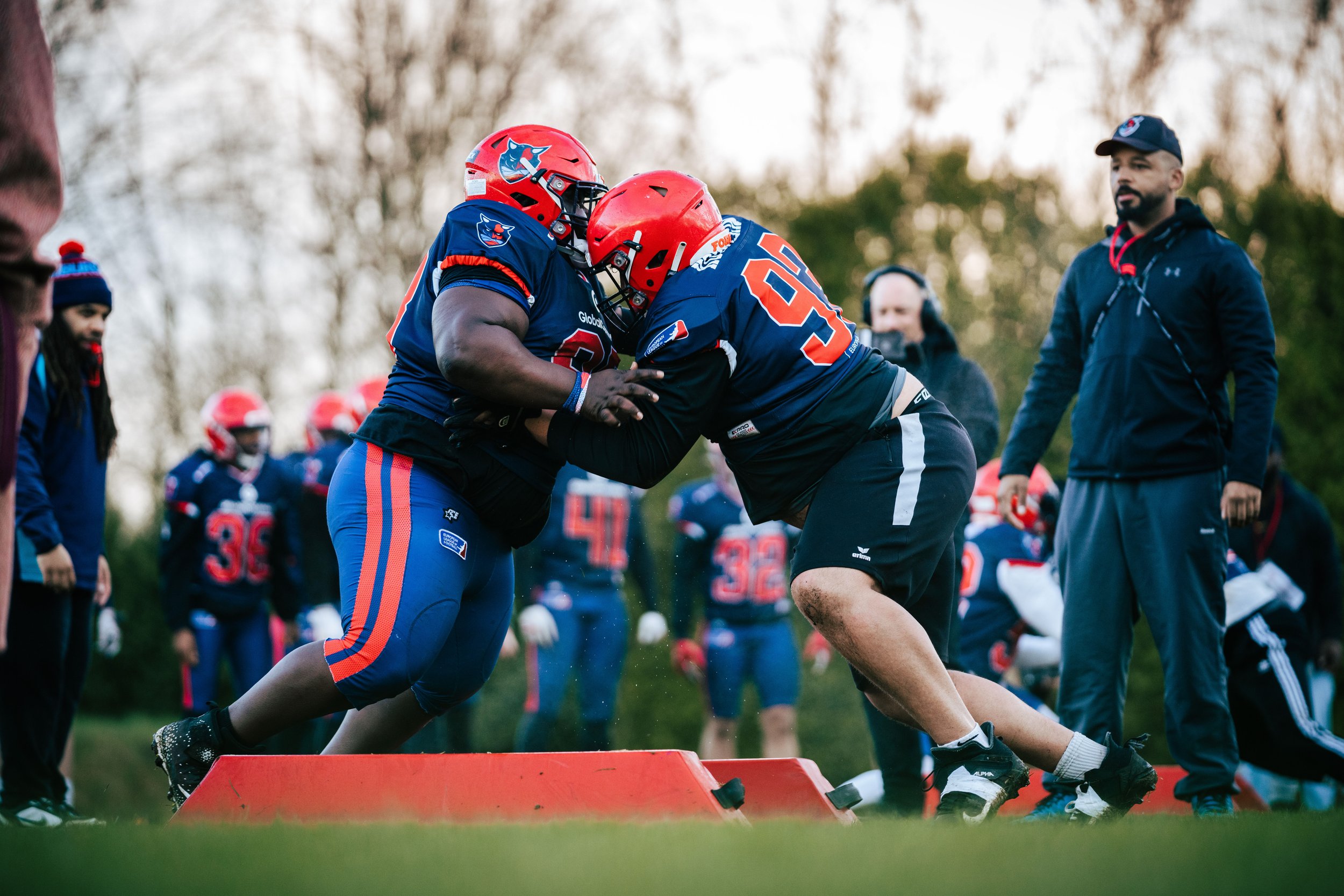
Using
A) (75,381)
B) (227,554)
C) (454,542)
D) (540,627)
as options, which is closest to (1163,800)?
(454,542)

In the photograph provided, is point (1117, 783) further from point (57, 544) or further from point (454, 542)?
point (57, 544)

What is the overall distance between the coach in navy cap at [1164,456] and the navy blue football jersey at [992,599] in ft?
5.54

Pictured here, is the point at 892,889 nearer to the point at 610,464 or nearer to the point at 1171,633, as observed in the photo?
the point at 610,464

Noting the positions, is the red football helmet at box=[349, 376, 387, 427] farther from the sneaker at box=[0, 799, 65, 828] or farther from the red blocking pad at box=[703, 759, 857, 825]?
the red blocking pad at box=[703, 759, 857, 825]

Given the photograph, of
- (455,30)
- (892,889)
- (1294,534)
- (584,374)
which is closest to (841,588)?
(584,374)

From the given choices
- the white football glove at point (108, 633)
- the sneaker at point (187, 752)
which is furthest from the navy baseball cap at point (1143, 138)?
the white football glove at point (108, 633)

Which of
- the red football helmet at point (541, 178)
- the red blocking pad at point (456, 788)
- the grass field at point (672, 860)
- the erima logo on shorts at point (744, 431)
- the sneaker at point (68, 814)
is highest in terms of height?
the red football helmet at point (541, 178)

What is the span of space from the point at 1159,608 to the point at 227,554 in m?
6.14

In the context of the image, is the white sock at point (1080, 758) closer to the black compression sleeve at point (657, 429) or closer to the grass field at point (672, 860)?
the grass field at point (672, 860)

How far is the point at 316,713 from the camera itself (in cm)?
375

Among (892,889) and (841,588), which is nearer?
(892,889)

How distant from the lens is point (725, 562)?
930 cm

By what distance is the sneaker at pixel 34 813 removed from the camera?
474 cm

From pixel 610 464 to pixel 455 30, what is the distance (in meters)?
15.7
